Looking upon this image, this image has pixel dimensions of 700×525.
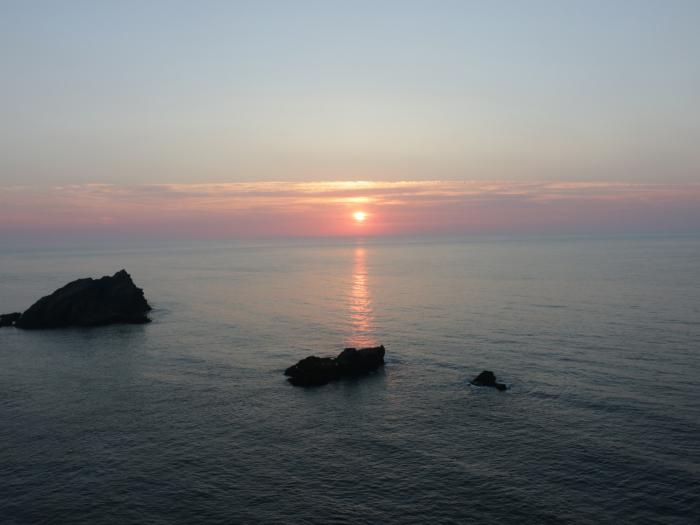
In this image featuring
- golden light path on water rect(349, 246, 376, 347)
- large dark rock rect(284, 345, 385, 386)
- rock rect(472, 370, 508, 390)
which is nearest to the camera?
rock rect(472, 370, 508, 390)

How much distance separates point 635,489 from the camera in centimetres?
4481

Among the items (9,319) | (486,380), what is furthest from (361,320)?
(9,319)

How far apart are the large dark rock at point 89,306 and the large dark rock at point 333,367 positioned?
70.0 m

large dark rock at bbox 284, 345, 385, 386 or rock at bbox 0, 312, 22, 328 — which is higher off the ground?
rock at bbox 0, 312, 22, 328

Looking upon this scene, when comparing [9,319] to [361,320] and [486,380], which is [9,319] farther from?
[486,380]

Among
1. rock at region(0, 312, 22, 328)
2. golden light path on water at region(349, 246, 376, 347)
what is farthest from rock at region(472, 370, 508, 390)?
rock at region(0, 312, 22, 328)

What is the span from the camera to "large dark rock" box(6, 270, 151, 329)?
423 ft

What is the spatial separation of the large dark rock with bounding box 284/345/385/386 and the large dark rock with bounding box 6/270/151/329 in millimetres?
69995

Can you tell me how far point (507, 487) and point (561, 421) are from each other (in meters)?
17.2

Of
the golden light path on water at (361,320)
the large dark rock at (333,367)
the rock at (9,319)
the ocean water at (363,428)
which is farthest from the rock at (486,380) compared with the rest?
the rock at (9,319)

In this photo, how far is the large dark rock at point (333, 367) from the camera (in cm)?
7900

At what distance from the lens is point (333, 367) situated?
3255 inches

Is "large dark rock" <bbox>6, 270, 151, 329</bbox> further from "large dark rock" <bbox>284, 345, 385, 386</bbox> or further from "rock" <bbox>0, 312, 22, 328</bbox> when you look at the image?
"large dark rock" <bbox>284, 345, 385, 386</bbox>

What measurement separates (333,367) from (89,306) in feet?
279
